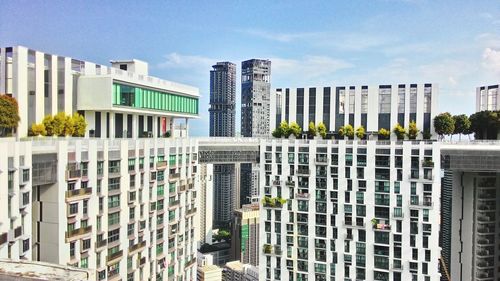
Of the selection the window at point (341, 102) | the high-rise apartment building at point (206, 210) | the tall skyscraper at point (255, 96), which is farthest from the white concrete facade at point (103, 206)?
the high-rise apartment building at point (206, 210)

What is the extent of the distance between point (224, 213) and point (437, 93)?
5186 inches

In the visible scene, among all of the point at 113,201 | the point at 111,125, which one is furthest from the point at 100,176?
the point at 111,125

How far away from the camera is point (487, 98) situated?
193 feet

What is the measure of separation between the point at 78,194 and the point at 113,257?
713cm

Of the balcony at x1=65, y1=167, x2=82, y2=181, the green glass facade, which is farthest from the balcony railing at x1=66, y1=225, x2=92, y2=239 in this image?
the green glass facade

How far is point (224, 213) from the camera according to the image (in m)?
174

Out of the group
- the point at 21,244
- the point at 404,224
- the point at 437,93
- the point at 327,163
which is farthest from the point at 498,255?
the point at 21,244

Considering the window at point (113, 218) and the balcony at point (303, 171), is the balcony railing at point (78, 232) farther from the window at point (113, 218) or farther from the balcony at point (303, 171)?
the balcony at point (303, 171)

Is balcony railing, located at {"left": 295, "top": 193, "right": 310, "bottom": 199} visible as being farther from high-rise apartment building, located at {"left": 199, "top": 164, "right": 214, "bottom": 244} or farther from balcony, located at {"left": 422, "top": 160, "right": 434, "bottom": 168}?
high-rise apartment building, located at {"left": 199, "top": 164, "right": 214, "bottom": 244}

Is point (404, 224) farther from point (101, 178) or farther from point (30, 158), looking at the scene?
point (30, 158)

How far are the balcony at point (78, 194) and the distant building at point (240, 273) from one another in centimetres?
8247

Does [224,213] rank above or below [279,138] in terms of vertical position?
below

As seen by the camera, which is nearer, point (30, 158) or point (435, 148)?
point (30, 158)

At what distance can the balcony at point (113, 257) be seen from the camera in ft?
112
